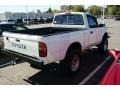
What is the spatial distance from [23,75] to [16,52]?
90 cm

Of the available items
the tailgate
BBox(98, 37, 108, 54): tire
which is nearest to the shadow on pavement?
the tailgate

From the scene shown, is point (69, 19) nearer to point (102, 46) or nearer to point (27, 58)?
point (102, 46)

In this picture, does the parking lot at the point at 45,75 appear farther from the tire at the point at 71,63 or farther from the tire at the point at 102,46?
the tire at the point at 102,46

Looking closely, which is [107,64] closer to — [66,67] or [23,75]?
[66,67]

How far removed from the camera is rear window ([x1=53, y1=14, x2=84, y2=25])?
7.32m

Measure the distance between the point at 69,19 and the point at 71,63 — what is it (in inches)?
94.6

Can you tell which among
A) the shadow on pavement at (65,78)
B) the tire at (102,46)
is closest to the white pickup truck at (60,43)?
the shadow on pavement at (65,78)

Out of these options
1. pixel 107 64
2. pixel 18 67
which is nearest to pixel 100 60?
pixel 107 64

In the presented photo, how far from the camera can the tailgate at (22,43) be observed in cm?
500

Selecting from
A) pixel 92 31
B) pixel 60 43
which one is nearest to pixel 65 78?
pixel 60 43

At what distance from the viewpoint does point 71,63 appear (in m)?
5.83

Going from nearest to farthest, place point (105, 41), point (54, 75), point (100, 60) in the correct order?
point (54, 75) < point (100, 60) < point (105, 41)

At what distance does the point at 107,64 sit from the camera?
287 inches

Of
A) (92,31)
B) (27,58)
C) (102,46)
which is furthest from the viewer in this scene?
(102,46)
